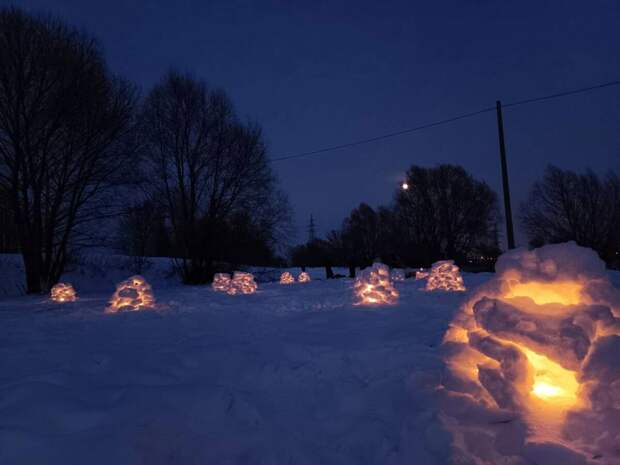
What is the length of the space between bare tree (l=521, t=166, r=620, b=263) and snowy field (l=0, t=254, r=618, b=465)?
20712mm

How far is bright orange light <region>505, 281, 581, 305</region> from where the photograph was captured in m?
2.06

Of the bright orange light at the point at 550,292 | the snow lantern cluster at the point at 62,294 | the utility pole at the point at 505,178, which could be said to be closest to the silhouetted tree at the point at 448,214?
the utility pole at the point at 505,178

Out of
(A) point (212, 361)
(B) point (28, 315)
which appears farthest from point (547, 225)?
(B) point (28, 315)

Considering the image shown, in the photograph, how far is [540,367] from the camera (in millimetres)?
1983

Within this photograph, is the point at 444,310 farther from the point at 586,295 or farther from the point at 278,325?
the point at 586,295

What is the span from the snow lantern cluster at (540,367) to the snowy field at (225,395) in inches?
9.7

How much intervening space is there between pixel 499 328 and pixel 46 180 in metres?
Answer: 12.1

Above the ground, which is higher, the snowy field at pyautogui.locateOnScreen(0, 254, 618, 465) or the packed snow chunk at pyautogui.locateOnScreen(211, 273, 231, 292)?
the packed snow chunk at pyautogui.locateOnScreen(211, 273, 231, 292)

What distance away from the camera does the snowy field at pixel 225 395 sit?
1.77 meters

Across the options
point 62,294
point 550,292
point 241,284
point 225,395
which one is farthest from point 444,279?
point 62,294

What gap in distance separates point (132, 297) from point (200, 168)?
8.93 metres

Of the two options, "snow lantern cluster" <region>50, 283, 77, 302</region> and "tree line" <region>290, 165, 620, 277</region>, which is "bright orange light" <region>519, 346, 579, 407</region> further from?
"tree line" <region>290, 165, 620, 277</region>

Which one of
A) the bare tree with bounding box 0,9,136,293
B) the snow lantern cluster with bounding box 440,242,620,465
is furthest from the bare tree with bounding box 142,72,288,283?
the snow lantern cluster with bounding box 440,242,620,465

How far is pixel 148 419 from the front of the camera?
2.00 meters
